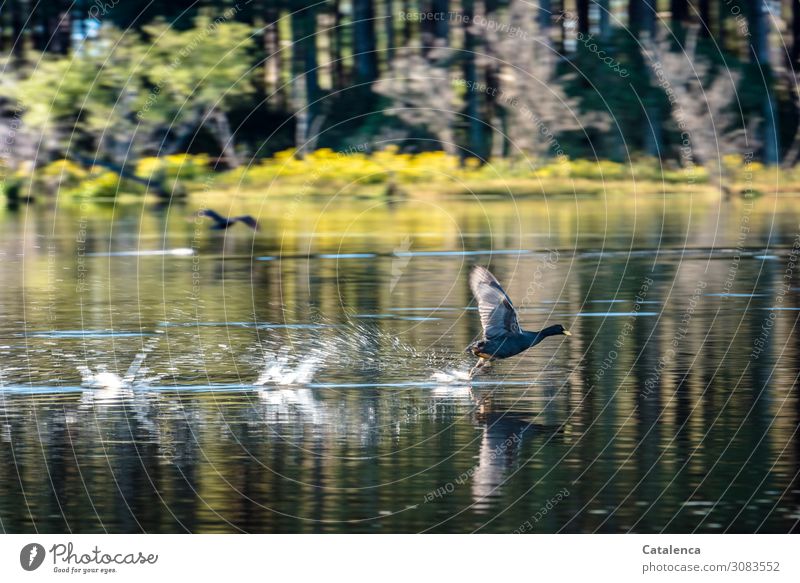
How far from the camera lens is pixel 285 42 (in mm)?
71375

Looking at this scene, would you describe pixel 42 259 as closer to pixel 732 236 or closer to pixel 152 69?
pixel 732 236

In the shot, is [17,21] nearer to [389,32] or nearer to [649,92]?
[389,32]

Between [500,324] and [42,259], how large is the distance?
17.4 m

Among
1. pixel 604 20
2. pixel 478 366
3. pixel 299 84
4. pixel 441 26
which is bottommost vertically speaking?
pixel 478 366

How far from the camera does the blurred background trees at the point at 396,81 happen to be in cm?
6375

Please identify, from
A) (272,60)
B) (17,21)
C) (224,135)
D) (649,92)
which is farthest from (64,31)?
(649,92)

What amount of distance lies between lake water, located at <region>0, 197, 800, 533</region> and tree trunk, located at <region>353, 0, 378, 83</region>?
38927 millimetres

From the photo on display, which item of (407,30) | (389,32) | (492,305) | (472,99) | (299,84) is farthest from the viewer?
(389,32)

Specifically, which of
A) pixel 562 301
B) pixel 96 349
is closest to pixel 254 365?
pixel 96 349
